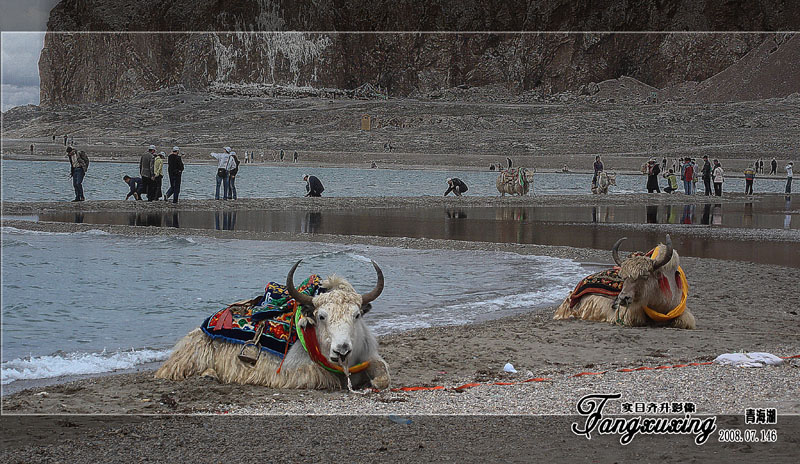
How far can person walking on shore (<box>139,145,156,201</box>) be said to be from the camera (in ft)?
78.4

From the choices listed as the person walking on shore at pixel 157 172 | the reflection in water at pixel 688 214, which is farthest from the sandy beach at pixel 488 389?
the person walking on shore at pixel 157 172

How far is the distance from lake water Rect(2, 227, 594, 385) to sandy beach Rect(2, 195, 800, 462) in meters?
1.02

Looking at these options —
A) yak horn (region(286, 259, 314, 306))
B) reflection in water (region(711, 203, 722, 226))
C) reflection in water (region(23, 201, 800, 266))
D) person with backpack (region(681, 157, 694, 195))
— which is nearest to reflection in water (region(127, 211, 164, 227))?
reflection in water (region(23, 201, 800, 266))

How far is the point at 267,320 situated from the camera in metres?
6.61

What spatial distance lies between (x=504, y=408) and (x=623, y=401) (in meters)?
0.75

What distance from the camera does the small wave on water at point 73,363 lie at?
23.7ft

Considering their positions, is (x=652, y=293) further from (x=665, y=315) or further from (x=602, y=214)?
(x=602, y=214)

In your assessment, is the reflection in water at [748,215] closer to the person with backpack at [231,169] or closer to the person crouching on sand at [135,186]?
the person with backpack at [231,169]

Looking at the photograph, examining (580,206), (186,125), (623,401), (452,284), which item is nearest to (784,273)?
(452,284)

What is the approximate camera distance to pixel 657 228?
20.7 metres

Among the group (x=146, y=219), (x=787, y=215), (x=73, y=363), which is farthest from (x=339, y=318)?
(x=787, y=215)

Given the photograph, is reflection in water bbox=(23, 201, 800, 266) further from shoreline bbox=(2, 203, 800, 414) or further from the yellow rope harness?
the yellow rope harness

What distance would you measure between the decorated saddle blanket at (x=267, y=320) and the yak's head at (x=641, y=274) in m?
3.55

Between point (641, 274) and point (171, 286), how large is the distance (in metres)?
6.60
